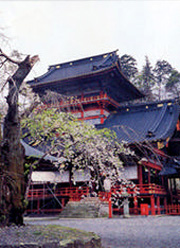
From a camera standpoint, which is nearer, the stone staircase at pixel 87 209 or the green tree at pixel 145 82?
the stone staircase at pixel 87 209

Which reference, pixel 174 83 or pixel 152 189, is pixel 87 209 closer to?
pixel 152 189

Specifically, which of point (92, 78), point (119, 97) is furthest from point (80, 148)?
point (119, 97)

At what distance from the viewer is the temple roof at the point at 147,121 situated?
18062 mm

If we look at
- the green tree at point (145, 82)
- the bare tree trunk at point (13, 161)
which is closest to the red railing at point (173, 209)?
the bare tree trunk at point (13, 161)

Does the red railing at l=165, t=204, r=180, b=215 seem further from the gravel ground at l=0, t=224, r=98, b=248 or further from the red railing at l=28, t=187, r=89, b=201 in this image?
the gravel ground at l=0, t=224, r=98, b=248

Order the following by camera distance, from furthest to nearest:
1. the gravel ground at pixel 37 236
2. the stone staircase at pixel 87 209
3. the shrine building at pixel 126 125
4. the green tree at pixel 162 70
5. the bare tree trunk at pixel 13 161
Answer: the green tree at pixel 162 70
the shrine building at pixel 126 125
the stone staircase at pixel 87 209
the bare tree trunk at pixel 13 161
the gravel ground at pixel 37 236

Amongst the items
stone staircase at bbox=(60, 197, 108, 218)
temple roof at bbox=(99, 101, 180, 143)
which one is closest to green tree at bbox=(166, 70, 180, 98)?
temple roof at bbox=(99, 101, 180, 143)

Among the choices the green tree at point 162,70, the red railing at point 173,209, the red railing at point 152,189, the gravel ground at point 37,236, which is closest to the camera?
the gravel ground at point 37,236

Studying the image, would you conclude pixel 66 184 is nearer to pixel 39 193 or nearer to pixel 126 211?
pixel 39 193

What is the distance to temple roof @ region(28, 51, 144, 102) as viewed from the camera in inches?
859

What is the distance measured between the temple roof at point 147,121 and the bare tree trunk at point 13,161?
1135cm

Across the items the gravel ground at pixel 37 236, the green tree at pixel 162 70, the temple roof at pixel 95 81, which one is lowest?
the gravel ground at pixel 37 236

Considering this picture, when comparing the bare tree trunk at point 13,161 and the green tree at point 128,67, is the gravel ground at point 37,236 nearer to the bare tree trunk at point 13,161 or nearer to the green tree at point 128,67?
the bare tree trunk at point 13,161

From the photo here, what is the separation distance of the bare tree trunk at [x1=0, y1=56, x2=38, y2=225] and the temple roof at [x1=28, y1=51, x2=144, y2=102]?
14915 mm
